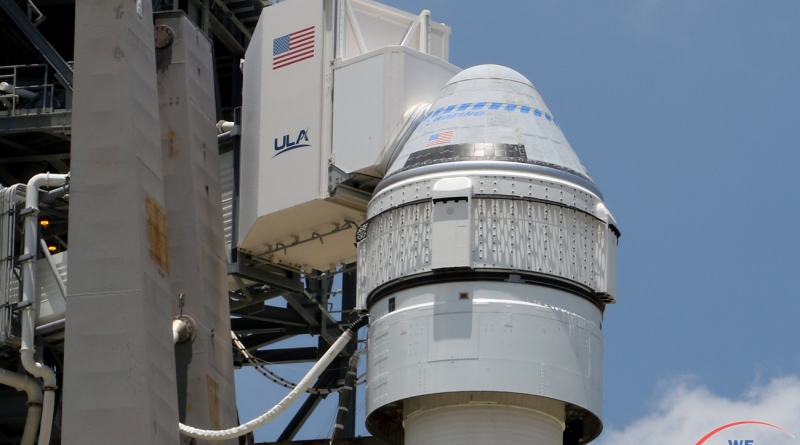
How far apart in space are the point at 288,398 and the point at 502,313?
411 cm

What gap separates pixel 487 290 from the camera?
26156 millimetres

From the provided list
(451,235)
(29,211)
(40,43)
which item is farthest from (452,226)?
(40,43)

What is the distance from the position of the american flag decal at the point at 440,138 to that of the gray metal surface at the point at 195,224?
4753 mm

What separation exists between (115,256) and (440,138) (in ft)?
19.6

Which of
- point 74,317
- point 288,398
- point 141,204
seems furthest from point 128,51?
point 288,398

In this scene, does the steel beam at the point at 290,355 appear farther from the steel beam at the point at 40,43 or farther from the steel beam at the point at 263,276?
the steel beam at the point at 40,43

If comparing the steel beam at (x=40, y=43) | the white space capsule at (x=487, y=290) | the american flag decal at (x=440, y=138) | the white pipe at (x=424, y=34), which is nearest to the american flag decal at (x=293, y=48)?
the white pipe at (x=424, y=34)

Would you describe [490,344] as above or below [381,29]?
below

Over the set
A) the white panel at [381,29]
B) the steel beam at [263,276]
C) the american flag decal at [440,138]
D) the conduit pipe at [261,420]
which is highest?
the white panel at [381,29]

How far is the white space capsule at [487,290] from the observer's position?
25.8 m

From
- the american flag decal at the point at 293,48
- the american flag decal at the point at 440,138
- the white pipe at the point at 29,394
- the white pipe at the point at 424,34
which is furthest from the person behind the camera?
the white pipe at the point at 424,34

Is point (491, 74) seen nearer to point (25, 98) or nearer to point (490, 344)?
point (490, 344)

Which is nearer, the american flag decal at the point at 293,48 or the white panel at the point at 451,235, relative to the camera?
the white panel at the point at 451,235

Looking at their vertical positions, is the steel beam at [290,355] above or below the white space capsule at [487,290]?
above
